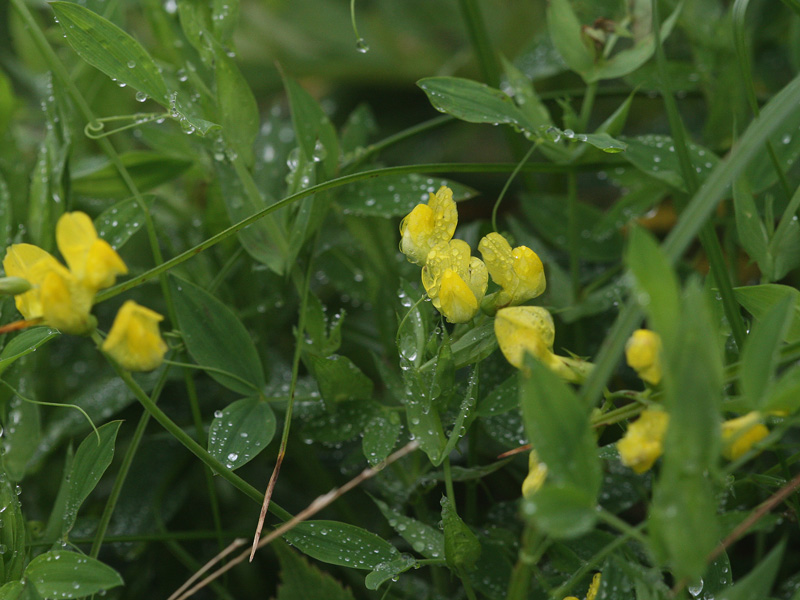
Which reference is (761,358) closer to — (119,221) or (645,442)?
(645,442)

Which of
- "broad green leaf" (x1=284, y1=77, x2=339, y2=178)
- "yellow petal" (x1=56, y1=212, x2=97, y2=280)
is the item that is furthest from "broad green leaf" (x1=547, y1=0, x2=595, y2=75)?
"yellow petal" (x1=56, y1=212, x2=97, y2=280)

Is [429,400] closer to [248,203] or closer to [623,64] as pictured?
[248,203]

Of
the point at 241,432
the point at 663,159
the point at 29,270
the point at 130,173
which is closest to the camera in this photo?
the point at 29,270

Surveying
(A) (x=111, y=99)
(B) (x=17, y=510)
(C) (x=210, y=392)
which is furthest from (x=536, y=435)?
(A) (x=111, y=99)

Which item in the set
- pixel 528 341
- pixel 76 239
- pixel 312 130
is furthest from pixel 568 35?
pixel 76 239

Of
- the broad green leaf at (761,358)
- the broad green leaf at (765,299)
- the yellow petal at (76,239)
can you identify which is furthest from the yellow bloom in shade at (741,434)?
the yellow petal at (76,239)

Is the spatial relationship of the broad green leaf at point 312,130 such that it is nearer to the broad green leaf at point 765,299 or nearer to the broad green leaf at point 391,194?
the broad green leaf at point 391,194
